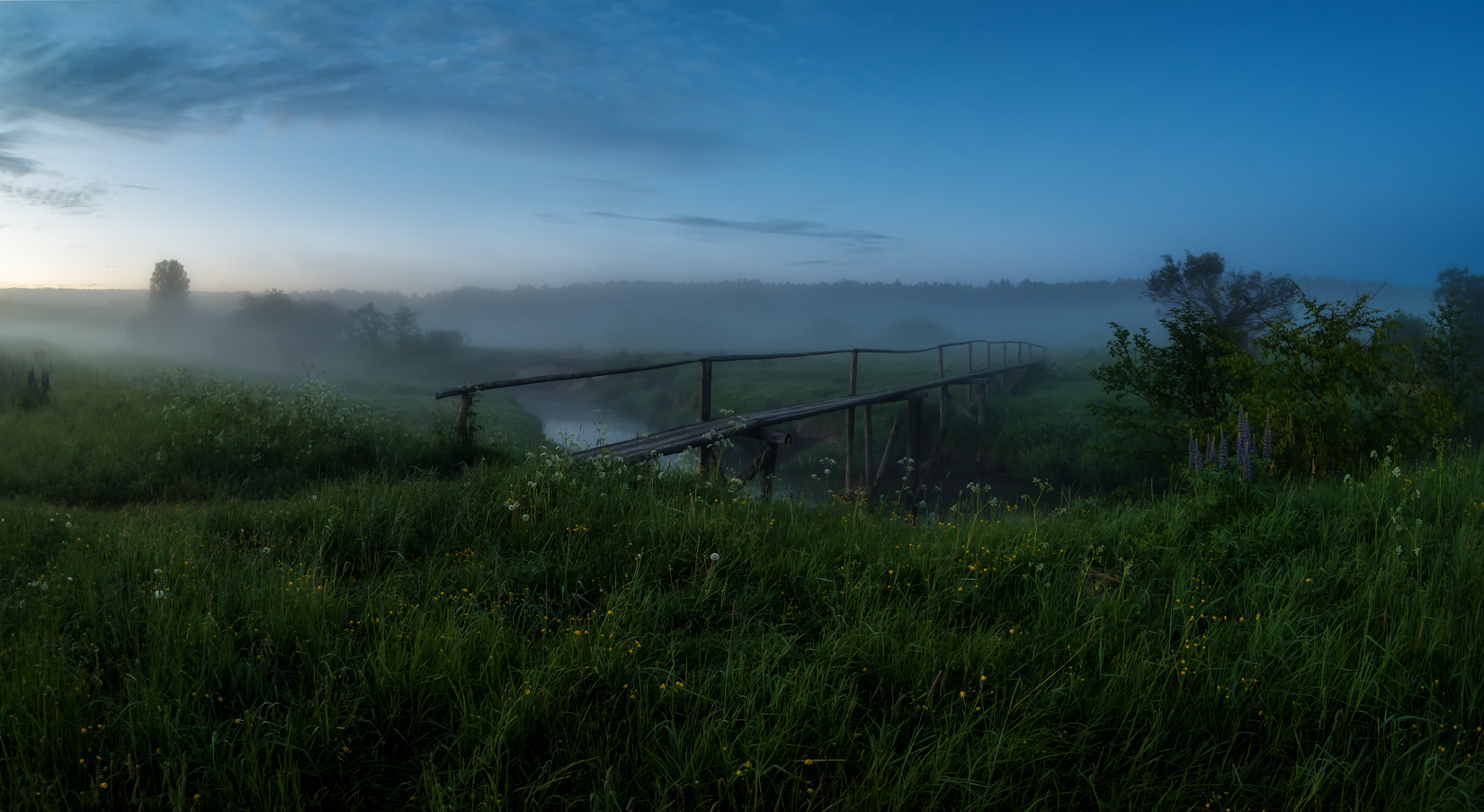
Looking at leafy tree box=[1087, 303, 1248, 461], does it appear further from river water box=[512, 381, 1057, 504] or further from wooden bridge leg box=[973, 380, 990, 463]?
wooden bridge leg box=[973, 380, 990, 463]

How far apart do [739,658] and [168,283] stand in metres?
78.5

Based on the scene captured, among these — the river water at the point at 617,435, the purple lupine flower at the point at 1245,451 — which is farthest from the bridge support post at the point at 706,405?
the purple lupine flower at the point at 1245,451

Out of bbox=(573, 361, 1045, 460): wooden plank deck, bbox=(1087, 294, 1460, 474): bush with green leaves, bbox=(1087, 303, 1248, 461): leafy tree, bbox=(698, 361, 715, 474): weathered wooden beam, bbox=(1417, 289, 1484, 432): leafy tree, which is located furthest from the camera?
bbox=(1087, 303, 1248, 461): leafy tree

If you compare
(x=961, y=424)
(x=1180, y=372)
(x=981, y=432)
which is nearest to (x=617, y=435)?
(x=961, y=424)

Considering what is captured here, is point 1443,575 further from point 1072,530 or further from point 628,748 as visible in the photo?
point 628,748

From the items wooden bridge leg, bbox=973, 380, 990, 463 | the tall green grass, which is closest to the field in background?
wooden bridge leg, bbox=973, 380, 990, 463

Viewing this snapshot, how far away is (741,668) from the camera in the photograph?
9.00 ft

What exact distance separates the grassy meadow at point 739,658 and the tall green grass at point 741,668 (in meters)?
0.02

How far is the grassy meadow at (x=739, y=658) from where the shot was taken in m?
2.32

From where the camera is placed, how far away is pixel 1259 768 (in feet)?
8.17

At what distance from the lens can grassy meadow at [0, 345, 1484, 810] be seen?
7.63ft

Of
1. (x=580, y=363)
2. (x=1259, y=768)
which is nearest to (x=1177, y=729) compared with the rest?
(x=1259, y=768)

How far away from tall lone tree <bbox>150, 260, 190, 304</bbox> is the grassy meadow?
72.9 m

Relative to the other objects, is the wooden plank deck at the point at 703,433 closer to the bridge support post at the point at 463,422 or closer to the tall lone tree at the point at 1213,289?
the bridge support post at the point at 463,422
